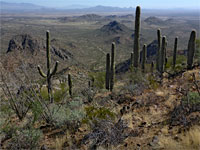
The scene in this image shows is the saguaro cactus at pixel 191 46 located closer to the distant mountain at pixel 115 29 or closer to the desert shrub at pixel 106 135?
the desert shrub at pixel 106 135

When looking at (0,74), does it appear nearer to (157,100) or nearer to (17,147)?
(17,147)

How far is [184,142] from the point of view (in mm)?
4273

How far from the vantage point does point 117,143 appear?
15.5 ft

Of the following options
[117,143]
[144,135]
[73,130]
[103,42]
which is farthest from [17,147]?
[103,42]

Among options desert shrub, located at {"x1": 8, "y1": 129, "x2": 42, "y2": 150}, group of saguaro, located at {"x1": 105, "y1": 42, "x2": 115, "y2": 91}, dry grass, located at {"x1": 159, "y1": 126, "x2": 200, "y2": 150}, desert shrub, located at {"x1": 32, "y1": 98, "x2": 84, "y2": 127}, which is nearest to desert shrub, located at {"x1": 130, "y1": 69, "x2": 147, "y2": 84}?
group of saguaro, located at {"x1": 105, "y1": 42, "x2": 115, "y2": 91}

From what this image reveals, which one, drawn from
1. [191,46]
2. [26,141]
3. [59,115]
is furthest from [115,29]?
[26,141]

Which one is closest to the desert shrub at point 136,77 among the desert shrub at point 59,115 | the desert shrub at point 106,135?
the desert shrub at point 59,115

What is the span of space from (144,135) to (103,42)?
235 ft

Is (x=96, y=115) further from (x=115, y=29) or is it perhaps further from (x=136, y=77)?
(x=115, y=29)

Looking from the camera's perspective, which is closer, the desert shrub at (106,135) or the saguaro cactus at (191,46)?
the desert shrub at (106,135)

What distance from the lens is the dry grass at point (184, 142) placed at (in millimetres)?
4109

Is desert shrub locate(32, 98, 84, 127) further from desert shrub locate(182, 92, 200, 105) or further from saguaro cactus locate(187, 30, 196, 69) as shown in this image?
saguaro cactus locate(187, 30, 196, 69)

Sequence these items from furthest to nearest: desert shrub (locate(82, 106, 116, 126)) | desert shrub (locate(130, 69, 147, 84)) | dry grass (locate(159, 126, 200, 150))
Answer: desert shrub (locate(130, 69, 147, 84)) < desert shrub (locate(82, 106, 116, 126)) < dry grass (locate(159, 126, 200, 150))

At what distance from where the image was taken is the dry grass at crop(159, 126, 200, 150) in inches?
162
